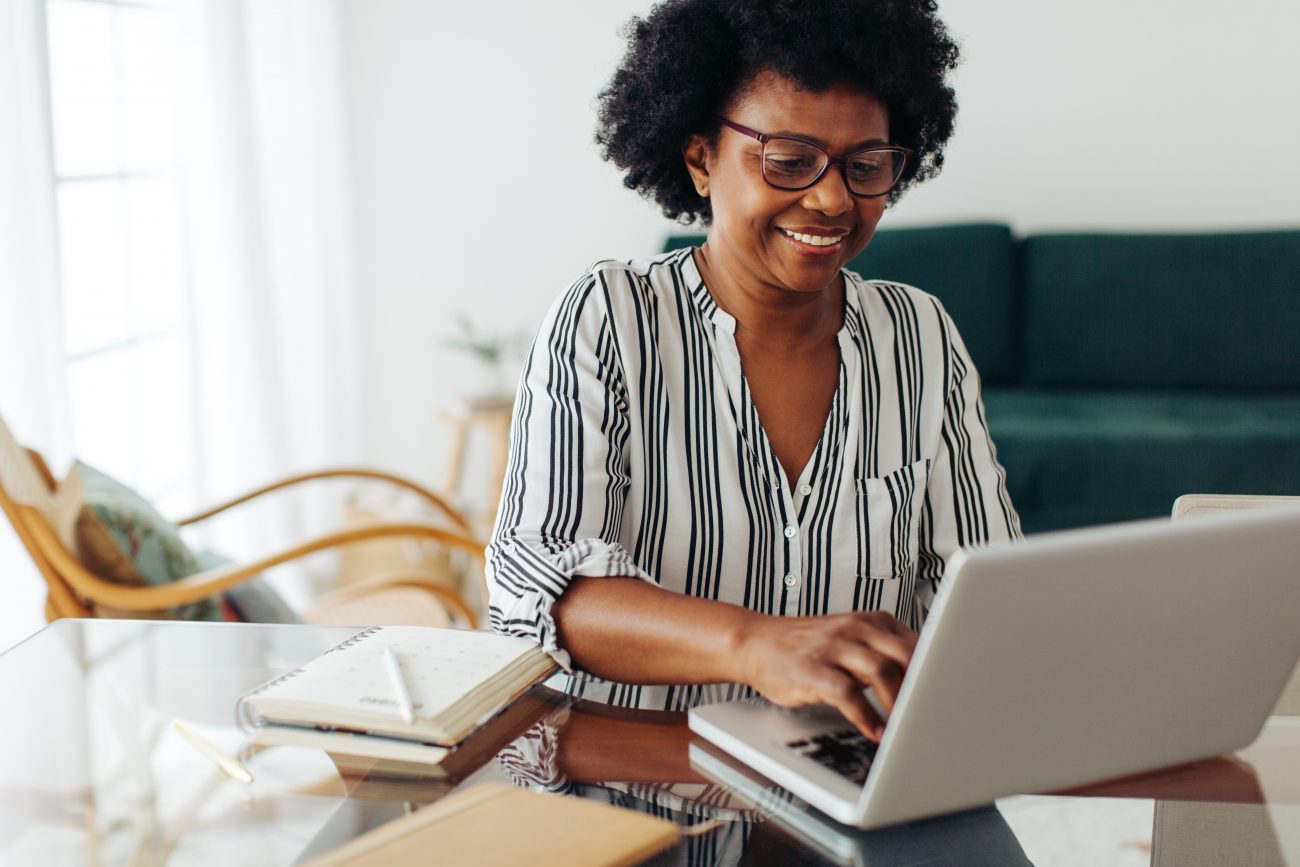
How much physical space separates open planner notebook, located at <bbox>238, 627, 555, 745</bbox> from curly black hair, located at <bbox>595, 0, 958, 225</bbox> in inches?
25.1

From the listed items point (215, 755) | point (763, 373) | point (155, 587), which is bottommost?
point (155, 587)

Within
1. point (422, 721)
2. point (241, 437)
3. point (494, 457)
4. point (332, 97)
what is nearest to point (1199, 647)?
point (422, 721)

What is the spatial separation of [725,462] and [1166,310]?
251cm

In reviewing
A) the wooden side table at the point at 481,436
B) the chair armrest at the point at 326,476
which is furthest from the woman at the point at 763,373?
the wooden side table at the point at 481,436

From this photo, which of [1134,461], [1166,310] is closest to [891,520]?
[1134,461]

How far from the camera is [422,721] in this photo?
3.16 ft

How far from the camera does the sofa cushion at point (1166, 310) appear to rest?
3422 millimetres

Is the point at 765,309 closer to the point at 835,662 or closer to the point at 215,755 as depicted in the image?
the point at 835,662

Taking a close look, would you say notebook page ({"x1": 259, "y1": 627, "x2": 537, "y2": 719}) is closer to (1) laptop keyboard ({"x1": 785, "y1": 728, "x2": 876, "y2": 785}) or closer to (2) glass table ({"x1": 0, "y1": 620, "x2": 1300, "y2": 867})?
(2) glass table ({"x1": 0, "y1": 620, "x2": 1300, "y2": 867})

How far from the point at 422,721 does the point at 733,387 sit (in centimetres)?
57

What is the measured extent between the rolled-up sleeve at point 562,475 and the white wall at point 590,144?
2.58 metres

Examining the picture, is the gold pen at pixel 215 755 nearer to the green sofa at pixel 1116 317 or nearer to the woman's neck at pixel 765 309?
the woman's neck at pixel 765 309

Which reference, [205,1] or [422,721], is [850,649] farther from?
[205,1]

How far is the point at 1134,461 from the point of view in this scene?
3029 millimetres
